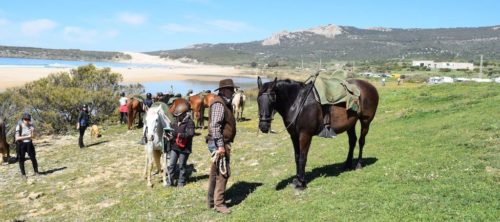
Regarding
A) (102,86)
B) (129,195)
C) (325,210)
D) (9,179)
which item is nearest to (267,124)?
(325,210)

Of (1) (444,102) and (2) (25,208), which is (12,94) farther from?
(1) (444,102)

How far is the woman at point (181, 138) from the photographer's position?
1091 cm

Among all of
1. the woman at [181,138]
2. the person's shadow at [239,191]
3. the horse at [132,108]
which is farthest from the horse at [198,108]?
the person's shadow at [239,191]

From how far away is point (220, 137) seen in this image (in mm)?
8281

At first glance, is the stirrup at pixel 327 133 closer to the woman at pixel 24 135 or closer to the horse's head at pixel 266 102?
the horse's head at pixel 266 102

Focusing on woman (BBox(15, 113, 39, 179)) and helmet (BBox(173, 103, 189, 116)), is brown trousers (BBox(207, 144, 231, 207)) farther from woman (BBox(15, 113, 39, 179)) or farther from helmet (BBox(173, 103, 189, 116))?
woman (BBox(15, 113, 39, 179))

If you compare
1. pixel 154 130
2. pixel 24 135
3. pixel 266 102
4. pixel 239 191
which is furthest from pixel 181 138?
pixel 24 135

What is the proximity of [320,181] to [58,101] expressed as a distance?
2273 cm

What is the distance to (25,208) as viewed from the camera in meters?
11.2

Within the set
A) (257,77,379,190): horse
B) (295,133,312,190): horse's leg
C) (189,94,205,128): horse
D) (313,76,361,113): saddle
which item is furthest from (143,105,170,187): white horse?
(189,94,205,128): horse

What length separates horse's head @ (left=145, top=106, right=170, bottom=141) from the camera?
11.8 m

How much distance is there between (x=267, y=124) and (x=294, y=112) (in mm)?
927

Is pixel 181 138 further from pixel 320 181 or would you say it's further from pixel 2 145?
pixel 2 145

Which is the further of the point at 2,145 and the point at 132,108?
the point at 132,108
